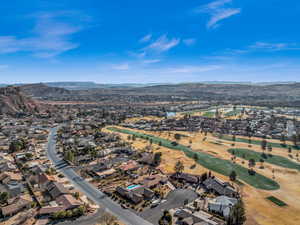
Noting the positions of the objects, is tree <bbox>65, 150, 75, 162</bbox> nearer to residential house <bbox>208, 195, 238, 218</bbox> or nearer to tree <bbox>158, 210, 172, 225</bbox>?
tree <bbox>158, 210, 172, 225</bbox>

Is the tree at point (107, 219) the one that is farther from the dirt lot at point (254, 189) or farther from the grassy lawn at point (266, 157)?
the grassy lawn at point (266, 157)

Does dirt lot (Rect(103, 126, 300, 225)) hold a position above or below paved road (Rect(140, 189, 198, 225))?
below

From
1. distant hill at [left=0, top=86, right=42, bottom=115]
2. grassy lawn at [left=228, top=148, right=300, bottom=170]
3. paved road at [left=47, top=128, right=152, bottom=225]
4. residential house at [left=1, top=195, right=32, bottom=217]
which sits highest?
distant hill at [left=0, top=86, right=42, bottom=115]

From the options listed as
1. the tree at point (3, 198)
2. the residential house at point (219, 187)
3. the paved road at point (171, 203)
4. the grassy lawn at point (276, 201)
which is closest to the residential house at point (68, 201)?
the tree at point (3, 198)

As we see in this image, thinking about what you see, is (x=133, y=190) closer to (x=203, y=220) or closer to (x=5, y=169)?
(x=203, y=220)

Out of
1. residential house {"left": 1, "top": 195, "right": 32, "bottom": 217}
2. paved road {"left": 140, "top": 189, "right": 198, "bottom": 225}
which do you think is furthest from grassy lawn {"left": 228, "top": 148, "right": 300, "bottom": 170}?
residential house {"left": 1, "top": 195, "right": 32, "bottom": 217}

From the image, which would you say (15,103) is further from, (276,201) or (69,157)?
(276,201)
